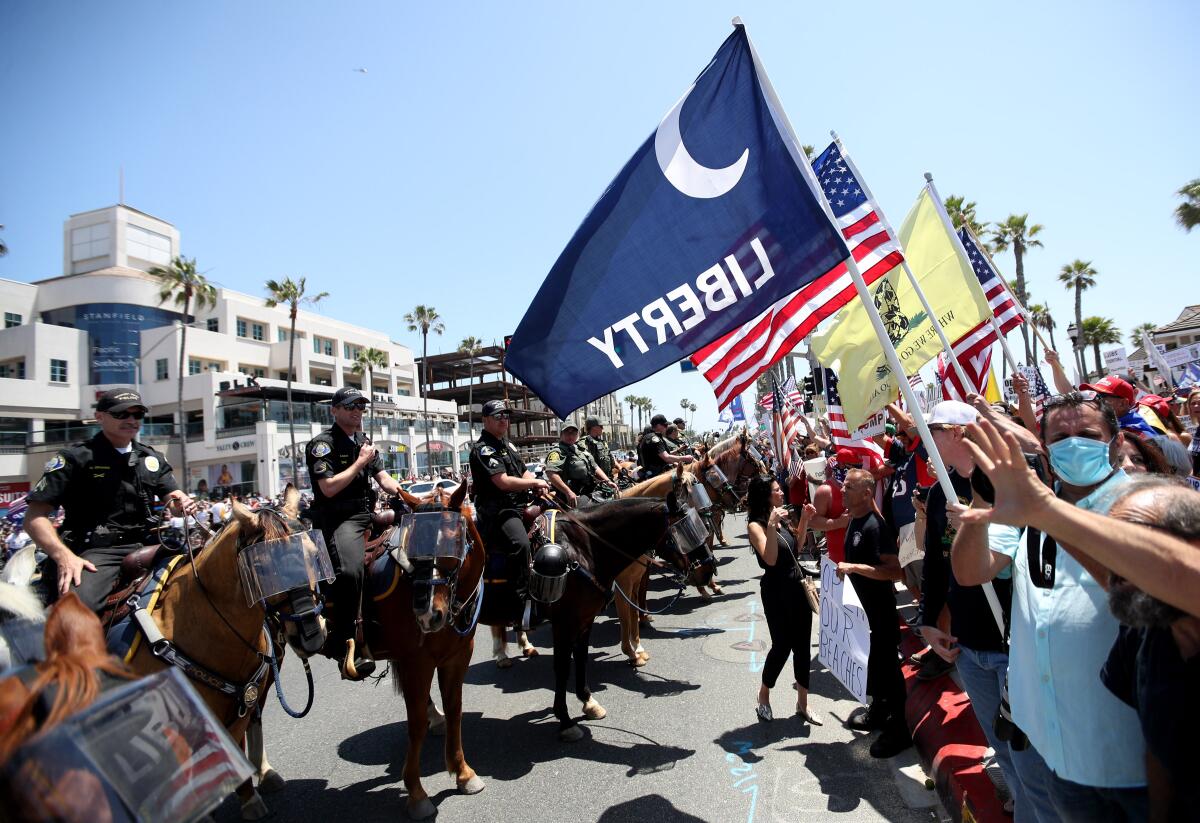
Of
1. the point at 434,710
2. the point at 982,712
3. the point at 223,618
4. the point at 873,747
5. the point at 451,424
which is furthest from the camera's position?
the point at 451,424

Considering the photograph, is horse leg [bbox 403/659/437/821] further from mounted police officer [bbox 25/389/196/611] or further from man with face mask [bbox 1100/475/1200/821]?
man with face mask [bbox 1100/475/1200/821]

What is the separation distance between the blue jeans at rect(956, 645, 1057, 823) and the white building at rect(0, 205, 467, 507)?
130ft

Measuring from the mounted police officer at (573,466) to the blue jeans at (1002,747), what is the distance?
20.8ft

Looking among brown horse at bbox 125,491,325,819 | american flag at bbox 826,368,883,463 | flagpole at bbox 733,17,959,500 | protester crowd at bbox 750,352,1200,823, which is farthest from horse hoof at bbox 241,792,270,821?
american flag at bbox 826,368,883,463

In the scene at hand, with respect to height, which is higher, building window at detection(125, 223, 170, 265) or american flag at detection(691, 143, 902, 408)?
building window at detection(125, 223, 170, 265)

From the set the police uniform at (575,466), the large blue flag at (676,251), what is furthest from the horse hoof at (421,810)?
the police uniform at (575,466)

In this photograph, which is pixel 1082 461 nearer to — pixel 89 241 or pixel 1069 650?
pixel 1069 650

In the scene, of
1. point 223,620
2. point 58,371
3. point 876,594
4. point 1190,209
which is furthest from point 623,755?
point 58,371

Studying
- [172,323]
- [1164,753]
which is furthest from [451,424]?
[1164,753]

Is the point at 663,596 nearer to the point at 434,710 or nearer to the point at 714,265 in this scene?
the point at 434,710

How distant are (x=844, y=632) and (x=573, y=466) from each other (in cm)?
563

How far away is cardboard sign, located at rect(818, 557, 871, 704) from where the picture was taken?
4.71 m

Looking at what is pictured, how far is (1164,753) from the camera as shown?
5.53ft

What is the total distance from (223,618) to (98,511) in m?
1.33
